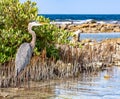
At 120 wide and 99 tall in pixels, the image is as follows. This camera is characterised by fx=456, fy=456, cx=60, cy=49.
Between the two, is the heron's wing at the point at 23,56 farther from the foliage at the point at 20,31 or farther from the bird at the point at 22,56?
the foliage at the point at 20,31

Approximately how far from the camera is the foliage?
473 inches

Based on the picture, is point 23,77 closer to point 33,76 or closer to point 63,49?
point 33,76

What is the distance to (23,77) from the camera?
11383 mm

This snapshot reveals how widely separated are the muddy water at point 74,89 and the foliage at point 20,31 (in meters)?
1.14

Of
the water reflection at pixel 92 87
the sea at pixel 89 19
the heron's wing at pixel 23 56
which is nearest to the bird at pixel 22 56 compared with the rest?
the heron's wing at pixel 23 56

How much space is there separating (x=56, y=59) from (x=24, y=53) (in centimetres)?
192

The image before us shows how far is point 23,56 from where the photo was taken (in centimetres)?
1123

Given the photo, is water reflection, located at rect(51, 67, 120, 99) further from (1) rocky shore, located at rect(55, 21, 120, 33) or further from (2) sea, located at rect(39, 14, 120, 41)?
(1) rocky shore, located at rect(55, 21, 120, 33)

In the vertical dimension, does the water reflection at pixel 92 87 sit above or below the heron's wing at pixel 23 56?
below

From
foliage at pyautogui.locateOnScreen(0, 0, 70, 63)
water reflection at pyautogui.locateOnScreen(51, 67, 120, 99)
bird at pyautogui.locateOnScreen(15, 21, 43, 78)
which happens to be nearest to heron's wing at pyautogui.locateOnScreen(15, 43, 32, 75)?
bird at pyautogui.locateOnScreen(15, 21, 43, 78)

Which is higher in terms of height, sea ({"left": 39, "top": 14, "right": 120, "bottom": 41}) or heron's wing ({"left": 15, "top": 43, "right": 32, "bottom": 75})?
heron's wing ({"left": 15, "top": 43, "right": 32, "bottom": 75})

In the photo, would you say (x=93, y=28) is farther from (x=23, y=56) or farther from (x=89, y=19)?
(x=23, y=56)

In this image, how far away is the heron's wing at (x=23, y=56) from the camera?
435 inches

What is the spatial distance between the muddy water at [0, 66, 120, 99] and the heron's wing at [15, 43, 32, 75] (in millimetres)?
561
